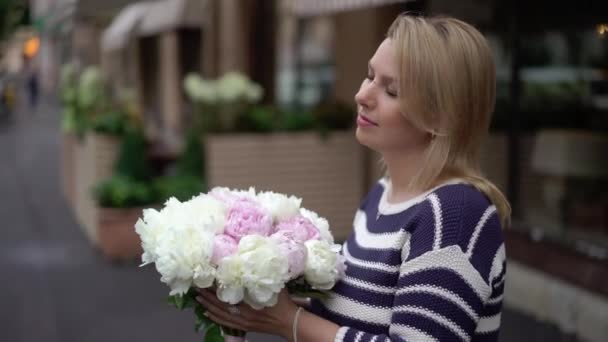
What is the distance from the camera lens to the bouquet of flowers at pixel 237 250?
6.02 ft

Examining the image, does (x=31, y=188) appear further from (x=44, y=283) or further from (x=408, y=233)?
(x=408, y=233)

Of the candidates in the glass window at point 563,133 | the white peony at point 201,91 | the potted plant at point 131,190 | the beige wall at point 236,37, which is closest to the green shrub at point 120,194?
the potted plant at point 131,190

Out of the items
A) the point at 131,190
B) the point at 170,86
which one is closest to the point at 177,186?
the point at 131,190

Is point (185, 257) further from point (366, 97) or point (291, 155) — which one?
point (291, 155)

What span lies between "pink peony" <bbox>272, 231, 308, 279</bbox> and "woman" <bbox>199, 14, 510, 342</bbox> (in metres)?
0.11

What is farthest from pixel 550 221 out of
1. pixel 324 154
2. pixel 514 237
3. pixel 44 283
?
pixel 44 283

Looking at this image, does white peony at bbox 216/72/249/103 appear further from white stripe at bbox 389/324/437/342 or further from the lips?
white stripe at bbox 389/324/437/342

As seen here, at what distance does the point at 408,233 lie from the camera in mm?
1886

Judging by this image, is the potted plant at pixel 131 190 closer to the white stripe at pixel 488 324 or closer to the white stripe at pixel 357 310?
the white stripe at pixel 357 310

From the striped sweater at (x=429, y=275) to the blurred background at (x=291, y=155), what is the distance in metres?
3.32

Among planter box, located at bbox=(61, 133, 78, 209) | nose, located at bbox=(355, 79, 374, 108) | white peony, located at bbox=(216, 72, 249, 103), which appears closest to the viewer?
nose, located at bbox=(355, 79, 374, 108)

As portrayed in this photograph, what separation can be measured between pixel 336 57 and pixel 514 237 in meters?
3.91

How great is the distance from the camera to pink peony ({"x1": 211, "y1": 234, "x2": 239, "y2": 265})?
1.86m

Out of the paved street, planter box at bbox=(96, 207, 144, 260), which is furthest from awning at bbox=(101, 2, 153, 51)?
planter box at bbox=(96, 207, 144, 260)
